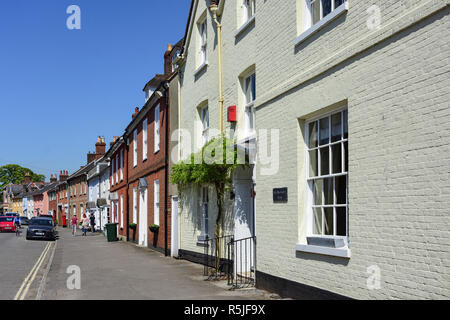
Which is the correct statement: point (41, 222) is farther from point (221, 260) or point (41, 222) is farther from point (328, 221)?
point (328, 221)

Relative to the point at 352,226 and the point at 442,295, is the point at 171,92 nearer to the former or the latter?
the point at 352,226

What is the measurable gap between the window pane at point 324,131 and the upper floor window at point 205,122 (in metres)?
7.10

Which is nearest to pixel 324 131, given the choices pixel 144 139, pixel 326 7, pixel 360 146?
pixel 360 146

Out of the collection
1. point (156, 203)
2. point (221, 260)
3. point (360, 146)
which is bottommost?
point (221, 260)

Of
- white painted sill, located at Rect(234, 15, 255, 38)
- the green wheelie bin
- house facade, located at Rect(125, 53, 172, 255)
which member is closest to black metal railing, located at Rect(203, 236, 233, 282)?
white painted sill, located at Rect(234, 15, 255, 38)

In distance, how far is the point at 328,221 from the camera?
26.9 feet

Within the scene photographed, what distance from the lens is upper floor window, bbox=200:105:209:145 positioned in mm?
15445

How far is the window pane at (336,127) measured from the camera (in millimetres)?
7945

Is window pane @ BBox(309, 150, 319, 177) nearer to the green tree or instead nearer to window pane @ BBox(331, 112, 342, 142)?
window pane @ BBox(331, 112, 342, 142)

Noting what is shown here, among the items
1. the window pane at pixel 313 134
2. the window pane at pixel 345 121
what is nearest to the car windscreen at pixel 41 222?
the window pane at pixel 313 134

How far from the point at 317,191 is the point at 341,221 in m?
0.93

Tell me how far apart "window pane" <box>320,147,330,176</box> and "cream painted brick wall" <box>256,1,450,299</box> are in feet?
1.55
